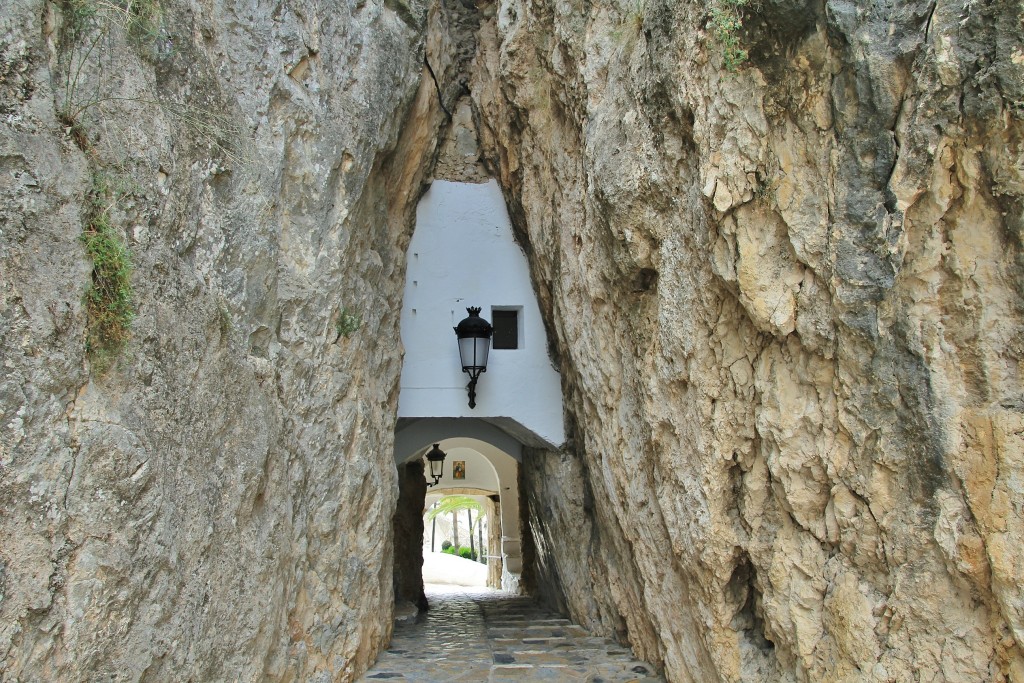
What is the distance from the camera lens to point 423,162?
6934mm

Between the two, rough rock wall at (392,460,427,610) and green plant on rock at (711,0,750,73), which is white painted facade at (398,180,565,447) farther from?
green plant on rock at (711,0,750,73)

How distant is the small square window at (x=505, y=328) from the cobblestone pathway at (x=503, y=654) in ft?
8.40

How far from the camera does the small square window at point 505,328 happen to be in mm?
7023

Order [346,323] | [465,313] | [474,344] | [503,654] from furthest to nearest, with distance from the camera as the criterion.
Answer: [465,313] → [474,344] → [503,654] → [346,323]

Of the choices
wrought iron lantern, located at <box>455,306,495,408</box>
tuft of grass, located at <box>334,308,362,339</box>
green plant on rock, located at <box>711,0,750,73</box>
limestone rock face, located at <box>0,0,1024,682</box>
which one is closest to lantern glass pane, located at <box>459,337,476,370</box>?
wrought iron lantern, located at <box>455,306,495,408</box>

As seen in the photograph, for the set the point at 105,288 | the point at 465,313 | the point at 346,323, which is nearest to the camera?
the point at 105,288

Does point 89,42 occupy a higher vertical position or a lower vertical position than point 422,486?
higher

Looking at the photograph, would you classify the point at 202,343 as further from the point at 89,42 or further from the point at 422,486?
the point at 422,486

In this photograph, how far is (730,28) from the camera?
12.2ft

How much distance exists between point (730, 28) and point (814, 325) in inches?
59.6

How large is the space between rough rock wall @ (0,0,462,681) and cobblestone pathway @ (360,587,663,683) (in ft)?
1.30

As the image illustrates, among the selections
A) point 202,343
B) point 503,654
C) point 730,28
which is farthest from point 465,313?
point 730,28

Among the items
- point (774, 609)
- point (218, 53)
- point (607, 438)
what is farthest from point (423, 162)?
point (774, 609)

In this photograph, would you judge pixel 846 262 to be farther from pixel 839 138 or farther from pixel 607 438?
pixel 607 438
